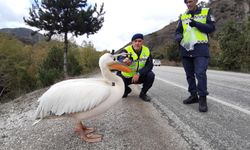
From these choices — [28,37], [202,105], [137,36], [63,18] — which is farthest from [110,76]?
[28,37]

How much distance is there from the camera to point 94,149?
3434 mm

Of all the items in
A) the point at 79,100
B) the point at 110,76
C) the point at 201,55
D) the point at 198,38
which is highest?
the point at 198,38

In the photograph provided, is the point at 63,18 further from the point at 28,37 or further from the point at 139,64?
the point at 28,37

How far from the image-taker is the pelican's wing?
11.6 ft

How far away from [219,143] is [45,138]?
2256mm

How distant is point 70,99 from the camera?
139 inches

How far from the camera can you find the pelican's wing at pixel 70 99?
3525mm

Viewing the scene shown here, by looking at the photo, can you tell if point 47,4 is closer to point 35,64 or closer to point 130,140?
point 35,64

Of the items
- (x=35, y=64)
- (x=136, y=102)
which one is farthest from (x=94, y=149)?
(x=35, y=64)

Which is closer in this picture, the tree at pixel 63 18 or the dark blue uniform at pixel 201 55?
the dark blue uniform at pixel 201 55

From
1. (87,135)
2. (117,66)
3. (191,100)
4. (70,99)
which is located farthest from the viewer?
(191,100)

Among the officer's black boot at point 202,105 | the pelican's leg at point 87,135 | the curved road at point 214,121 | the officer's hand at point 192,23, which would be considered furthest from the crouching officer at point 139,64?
the pelican's leg at point 87,135

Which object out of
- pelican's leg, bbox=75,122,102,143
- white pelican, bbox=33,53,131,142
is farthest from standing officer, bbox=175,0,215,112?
pelican's leg, bbox=75,122,102,143

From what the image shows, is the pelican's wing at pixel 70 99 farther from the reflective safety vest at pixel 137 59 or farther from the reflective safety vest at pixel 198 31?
the reflective safety vest at pixel 137 59
